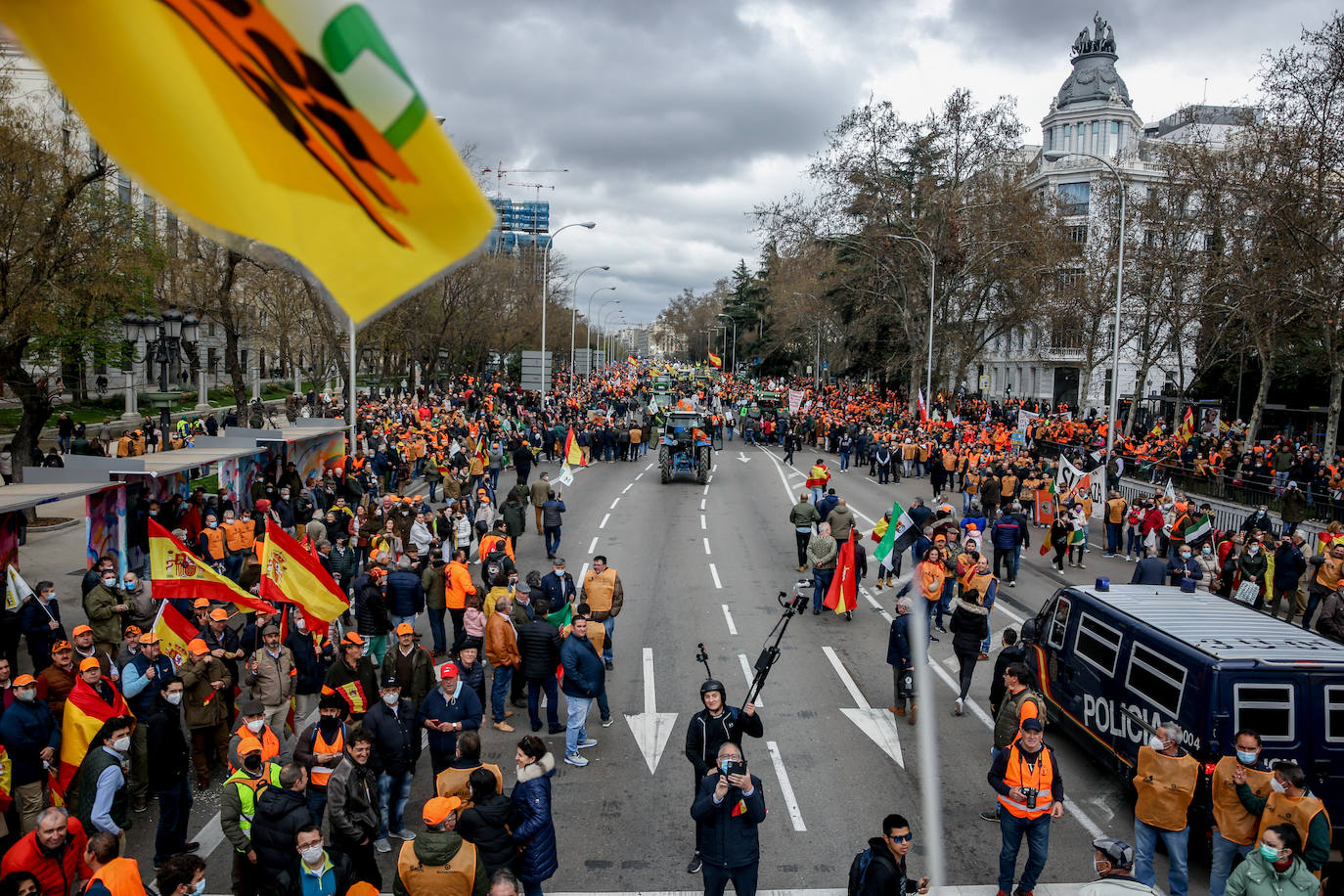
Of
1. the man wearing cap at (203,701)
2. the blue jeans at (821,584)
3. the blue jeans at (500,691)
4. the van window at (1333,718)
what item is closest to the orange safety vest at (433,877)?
the man wearing cap at (203,701)

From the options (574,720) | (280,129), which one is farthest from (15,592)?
(280,129)

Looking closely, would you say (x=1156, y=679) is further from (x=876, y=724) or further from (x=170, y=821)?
(x=170, y=821)

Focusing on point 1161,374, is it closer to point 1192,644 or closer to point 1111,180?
point 1111,180

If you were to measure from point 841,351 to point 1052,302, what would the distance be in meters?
24.3

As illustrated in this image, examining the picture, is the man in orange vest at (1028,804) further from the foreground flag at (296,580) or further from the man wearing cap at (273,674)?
the foreground flag at (296,580)

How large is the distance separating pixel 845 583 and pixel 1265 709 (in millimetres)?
7827

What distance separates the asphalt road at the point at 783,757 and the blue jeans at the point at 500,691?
0.73 feet

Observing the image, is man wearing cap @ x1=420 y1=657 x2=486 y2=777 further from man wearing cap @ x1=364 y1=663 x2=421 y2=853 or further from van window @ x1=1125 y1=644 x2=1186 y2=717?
van window @ x1=1125 y1=644 x2=1186 y2=717

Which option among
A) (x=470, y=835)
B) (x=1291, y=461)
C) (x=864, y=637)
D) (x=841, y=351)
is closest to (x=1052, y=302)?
(x=1291, y=461)

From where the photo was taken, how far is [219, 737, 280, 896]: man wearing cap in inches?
250

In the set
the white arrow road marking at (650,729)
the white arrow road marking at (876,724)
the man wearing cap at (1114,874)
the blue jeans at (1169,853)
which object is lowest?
the white arrow road marking at (650,729)

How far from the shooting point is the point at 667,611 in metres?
15.0

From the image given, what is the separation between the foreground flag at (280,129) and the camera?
2084mm

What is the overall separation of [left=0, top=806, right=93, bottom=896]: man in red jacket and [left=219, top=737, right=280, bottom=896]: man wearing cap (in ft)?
2.96
